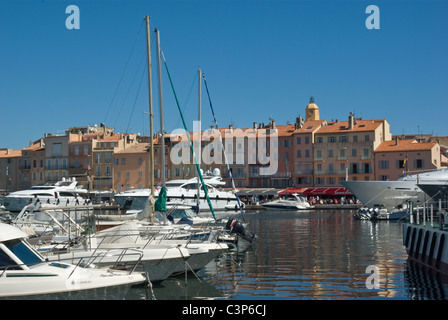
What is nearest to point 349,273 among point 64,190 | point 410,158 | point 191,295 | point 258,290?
point 258,290

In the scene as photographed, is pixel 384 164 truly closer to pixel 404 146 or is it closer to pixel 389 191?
pixel 404 146

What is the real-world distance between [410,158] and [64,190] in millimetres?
47366

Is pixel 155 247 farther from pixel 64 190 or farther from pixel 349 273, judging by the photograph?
pixel 64 190

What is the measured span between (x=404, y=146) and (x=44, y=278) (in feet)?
258

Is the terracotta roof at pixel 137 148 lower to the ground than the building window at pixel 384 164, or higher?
higher

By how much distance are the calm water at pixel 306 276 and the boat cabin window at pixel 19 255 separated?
294 cm

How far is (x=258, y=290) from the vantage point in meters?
17.6

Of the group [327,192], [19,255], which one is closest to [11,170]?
[327,192]

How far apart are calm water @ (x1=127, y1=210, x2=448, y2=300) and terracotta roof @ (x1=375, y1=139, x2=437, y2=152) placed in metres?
55.2

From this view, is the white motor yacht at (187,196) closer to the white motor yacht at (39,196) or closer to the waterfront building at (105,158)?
the white motor yacht at (39,196)

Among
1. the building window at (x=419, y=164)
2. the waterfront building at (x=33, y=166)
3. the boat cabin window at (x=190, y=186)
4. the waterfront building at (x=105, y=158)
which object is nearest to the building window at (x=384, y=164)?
the building window at (x=419, y=164)

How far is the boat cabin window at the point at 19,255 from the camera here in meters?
Answer: 13.2

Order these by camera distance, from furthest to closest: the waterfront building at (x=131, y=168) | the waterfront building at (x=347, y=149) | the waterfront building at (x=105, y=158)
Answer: the waterfront building at (x=105, y=158) < the waterfront building at (x=131, y=168) < the waterfront building at (x=347, y=149)

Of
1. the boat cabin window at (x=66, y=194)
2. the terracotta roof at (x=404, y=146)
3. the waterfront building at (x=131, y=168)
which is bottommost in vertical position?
the boat cabin window at (x=66, y=194)
